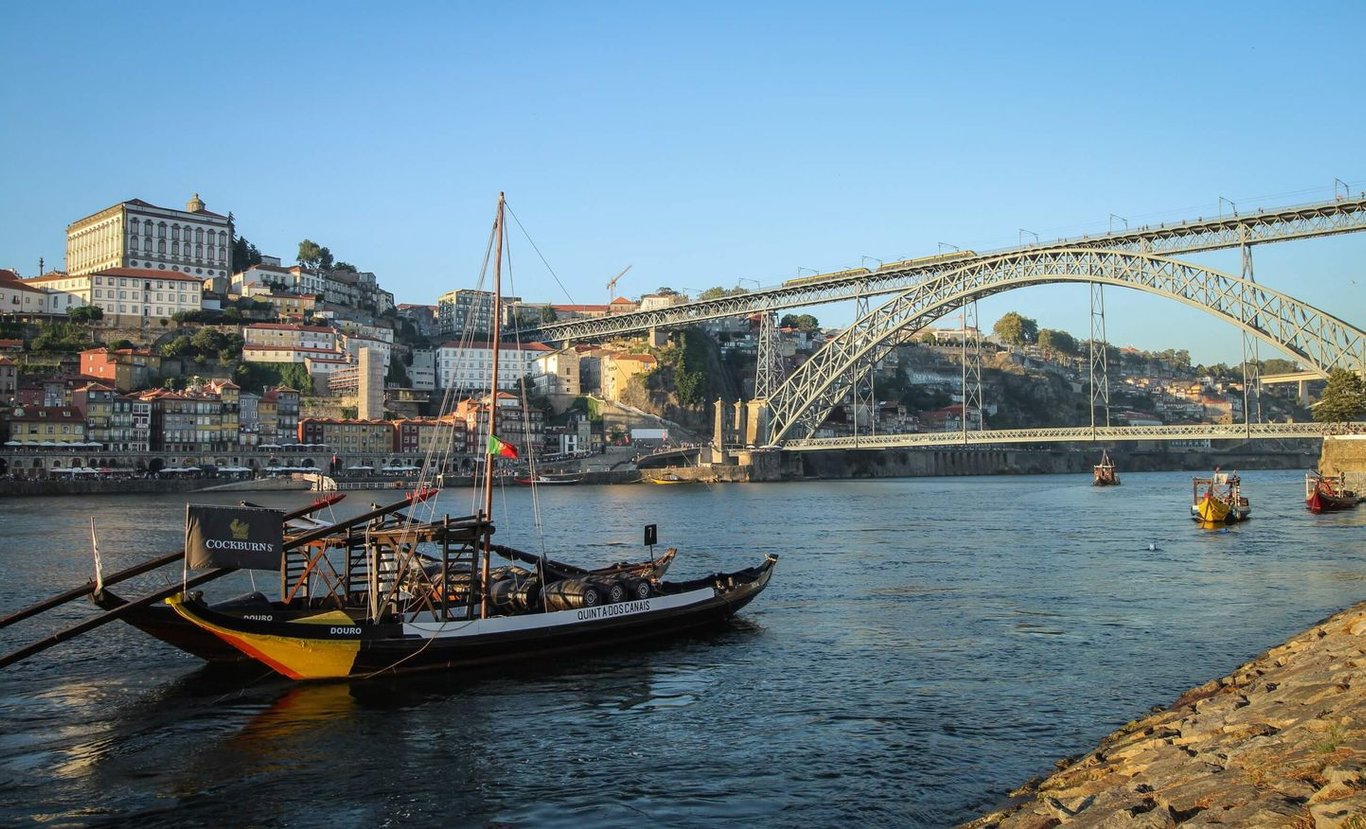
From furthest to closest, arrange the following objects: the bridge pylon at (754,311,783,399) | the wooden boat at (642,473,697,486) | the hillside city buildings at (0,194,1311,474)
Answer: the bridge pylon at (754,311,783,399)
the wooden boat at (642,473,697,486)
the hillside city buildings at (0,194,1311,474)

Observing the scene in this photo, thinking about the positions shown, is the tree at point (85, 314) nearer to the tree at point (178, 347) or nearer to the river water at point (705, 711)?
the tree at point (178, 347)

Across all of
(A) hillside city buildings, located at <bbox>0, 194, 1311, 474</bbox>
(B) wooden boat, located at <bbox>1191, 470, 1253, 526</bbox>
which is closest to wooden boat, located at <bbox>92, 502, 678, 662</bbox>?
(B) wooden boat, located at <bbox>1191, 470, 1253, 526</bbox>

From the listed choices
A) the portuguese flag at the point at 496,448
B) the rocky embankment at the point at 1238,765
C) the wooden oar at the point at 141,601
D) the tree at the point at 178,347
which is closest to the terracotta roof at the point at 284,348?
the tree at the point at 178,347

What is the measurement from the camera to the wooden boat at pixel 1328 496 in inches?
1764

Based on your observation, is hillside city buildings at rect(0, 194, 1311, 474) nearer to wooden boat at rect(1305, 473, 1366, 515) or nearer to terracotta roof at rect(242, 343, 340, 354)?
terracotta roof at rect(242, 343, 340, 354)

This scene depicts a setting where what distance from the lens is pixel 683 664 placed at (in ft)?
56.2

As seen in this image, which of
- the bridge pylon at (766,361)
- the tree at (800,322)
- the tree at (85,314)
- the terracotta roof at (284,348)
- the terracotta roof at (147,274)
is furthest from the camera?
the tree at (800,322)

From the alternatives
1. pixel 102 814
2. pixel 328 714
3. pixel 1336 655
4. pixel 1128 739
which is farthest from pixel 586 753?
pixel 1336 655

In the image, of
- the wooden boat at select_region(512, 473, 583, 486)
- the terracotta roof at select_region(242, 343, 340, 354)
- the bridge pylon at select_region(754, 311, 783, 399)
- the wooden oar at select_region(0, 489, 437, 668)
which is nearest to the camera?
the wooden oar at select_region(0, 489, 437, 668)

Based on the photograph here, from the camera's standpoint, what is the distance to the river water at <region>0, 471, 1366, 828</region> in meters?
10.7

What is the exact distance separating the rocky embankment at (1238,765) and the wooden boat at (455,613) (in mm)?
8439

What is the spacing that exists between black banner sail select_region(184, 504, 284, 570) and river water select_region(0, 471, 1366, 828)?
181 centimetres

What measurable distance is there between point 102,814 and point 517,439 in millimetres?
89666

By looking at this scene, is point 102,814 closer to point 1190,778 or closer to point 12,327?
point 1190,778
